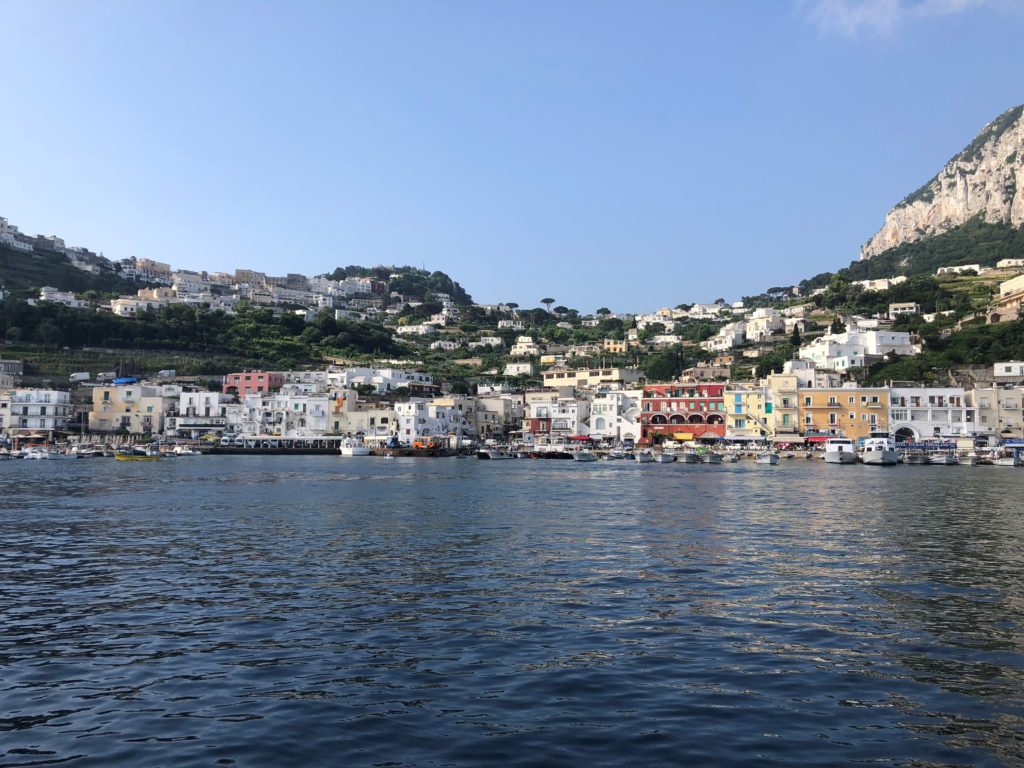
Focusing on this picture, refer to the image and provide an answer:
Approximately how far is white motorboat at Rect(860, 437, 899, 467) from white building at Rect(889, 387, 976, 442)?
955cm

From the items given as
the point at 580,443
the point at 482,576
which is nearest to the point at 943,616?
the point at 482,576

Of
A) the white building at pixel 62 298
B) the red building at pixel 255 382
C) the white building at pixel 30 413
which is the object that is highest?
the white building at pixel 62 298

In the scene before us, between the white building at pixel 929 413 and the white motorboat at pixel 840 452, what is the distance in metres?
10.4

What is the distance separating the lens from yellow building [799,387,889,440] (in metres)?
81.5

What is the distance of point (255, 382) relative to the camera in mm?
108250

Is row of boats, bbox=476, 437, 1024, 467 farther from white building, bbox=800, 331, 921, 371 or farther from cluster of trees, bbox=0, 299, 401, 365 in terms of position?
cluster of trees, bbox=0, 299, 401, 365

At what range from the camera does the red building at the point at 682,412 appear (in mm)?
90500

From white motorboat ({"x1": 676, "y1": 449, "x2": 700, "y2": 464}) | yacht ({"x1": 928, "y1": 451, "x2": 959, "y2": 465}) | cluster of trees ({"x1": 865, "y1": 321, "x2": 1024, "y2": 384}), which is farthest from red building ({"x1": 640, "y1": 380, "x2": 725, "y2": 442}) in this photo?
yacht ({"x1": 928, "y1": 451, "x2": 959, "y2": 465})

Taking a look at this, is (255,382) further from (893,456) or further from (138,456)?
(893,456)

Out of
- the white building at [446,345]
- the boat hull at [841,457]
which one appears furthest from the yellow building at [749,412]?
the white building at [446,345]

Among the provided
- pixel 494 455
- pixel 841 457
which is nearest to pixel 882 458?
pixel 841 457

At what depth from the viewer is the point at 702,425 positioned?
90.9 m

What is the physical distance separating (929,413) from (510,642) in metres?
78.7

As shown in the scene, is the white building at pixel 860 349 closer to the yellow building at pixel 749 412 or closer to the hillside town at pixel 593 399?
the hillside town at pixel 593 399
